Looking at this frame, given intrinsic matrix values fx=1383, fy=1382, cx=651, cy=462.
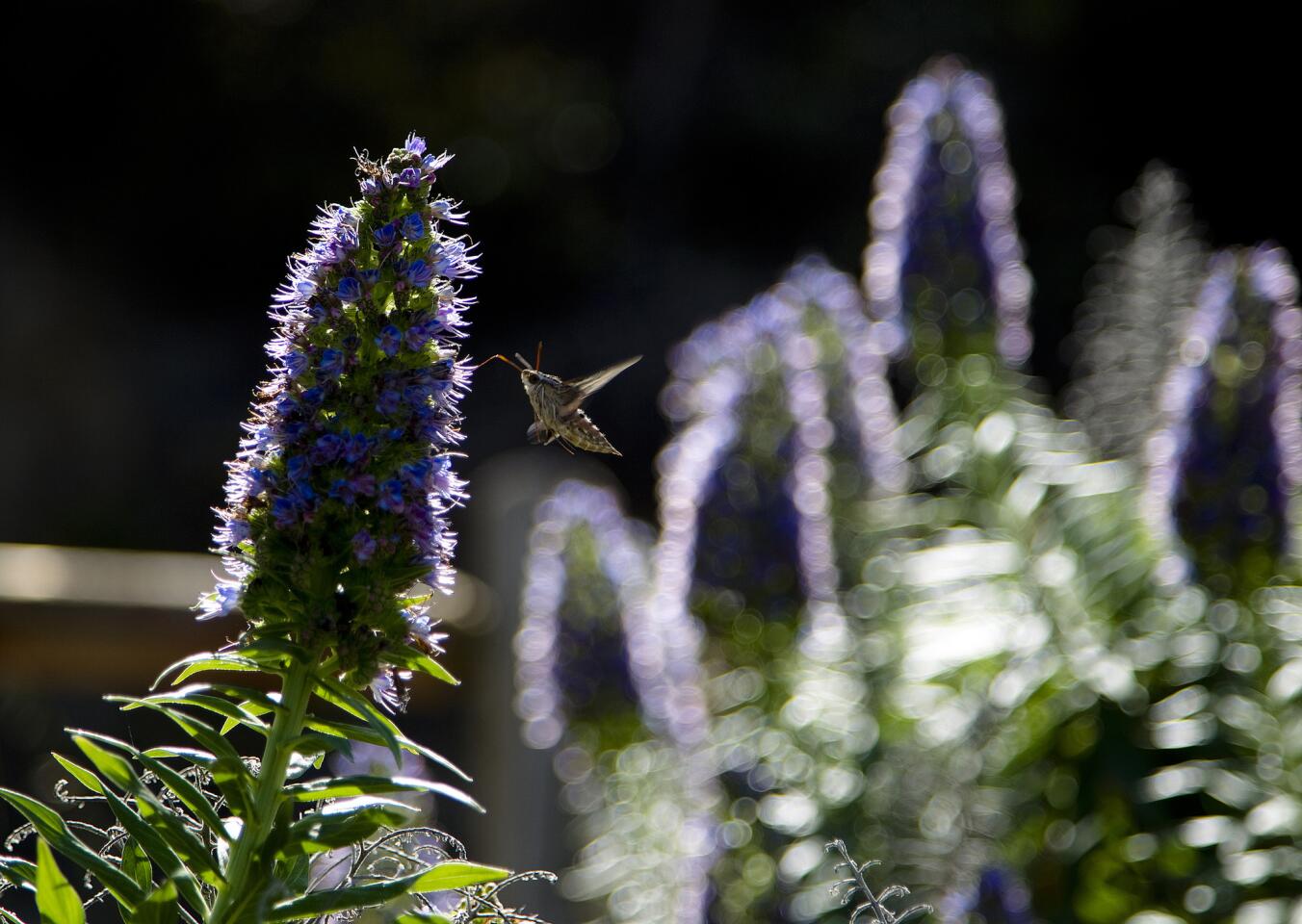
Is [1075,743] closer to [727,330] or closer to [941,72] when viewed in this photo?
[727,330]

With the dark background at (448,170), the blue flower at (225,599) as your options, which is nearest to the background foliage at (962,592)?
the blue flower at (225,599)

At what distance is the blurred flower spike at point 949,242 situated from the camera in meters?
2.66

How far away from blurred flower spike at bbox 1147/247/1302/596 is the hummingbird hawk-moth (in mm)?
892

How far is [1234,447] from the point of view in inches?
83.2

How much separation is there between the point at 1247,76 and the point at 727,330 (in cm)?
603

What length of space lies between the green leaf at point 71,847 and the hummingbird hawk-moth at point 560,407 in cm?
96

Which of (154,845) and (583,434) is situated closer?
(154,845)

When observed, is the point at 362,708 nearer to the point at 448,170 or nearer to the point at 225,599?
the point at 225,599

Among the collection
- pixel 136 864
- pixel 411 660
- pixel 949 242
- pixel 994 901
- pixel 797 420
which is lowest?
pixel 994 901

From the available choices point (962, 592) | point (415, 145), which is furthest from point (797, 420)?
point (415, 145)

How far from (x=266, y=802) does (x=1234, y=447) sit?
1.69 m

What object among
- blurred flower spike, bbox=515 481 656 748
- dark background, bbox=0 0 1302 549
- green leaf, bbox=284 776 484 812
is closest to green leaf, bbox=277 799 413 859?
green leaf, bbox=284 776 484 812

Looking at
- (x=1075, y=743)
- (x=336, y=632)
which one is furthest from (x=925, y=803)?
(x=336, y=632)

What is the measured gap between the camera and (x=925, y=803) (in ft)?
7.02
